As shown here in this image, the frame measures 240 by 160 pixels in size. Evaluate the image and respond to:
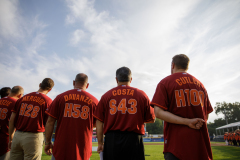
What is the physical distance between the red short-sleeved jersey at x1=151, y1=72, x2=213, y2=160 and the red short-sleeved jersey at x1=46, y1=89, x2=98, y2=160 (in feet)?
5.45

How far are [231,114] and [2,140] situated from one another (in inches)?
3942

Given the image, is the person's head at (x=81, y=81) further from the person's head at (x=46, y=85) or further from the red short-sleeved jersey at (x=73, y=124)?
the person's head at (x=46, y=85)

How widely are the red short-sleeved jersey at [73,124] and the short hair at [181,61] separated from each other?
2.00m

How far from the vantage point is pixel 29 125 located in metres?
3.93

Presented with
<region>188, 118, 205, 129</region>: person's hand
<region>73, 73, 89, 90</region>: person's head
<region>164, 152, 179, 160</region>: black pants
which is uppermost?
<region>73, 73, 89, 90</region>: person's head

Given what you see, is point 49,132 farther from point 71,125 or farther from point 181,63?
point 181,63

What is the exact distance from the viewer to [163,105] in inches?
92.7

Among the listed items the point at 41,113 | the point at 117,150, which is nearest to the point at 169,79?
the point at 117,150

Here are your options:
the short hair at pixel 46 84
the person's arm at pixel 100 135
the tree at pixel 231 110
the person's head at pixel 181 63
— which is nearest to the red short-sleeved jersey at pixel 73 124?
the person's arm at pixel 100 135

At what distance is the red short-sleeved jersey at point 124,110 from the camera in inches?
111

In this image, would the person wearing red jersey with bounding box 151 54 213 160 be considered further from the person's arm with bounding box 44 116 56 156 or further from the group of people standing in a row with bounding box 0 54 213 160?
the person's arm with bounding box 44 116 56 156

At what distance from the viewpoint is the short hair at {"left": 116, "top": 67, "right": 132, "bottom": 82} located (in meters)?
3.35

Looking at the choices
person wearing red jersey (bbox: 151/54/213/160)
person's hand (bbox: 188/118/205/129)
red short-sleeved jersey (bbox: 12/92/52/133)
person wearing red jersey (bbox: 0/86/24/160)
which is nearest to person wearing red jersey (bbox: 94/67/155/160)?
person wearing red jersey (bbox: 151/54/213/160)

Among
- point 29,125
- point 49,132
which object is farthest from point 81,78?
point 29,125
